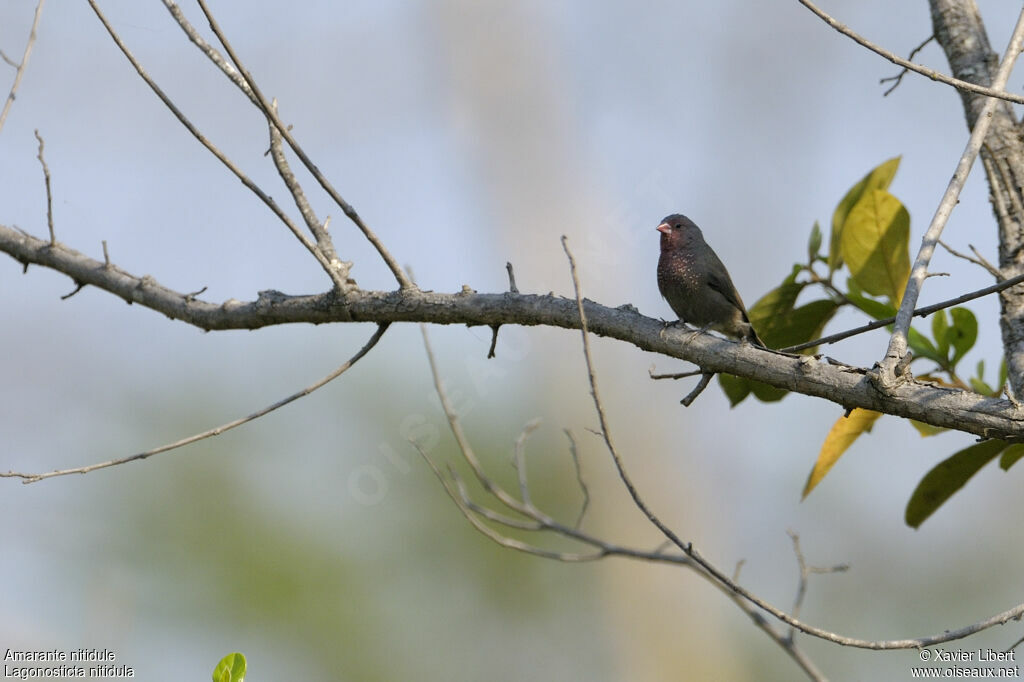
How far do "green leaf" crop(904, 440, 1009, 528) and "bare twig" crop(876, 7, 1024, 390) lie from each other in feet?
2.79

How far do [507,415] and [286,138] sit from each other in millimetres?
10415

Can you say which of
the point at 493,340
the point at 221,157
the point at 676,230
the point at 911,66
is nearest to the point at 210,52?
the point at 221,157

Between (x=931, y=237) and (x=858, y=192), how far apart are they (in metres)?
A: 1.21

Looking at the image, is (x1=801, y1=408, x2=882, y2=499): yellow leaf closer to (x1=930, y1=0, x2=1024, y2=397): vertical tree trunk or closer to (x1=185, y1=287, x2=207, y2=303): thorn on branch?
(x1=930, y1=0, x2=1024, y2=397): vertical tree trunk

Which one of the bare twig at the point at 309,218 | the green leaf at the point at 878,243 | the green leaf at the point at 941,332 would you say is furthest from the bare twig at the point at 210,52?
the green leaf at the point at 941,332

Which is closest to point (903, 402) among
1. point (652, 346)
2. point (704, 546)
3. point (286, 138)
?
point (652, 346)

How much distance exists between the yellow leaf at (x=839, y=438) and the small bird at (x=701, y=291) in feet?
3.75

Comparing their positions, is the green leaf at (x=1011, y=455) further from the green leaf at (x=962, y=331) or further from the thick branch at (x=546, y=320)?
the thick branch at (x=546, y=320)

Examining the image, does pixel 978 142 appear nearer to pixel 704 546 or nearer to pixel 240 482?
pixel 704 546

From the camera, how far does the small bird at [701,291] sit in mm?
4629

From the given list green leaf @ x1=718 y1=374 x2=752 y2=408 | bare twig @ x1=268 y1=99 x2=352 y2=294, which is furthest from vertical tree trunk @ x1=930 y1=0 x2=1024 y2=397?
bare twig @ x1=268 y1=99 x2=352 y2=294

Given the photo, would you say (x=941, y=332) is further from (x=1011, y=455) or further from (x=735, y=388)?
(x=735, y=388)

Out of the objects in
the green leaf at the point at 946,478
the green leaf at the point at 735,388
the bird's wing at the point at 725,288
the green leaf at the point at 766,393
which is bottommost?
the green leaf at the point at 946,478

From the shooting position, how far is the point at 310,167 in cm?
275
